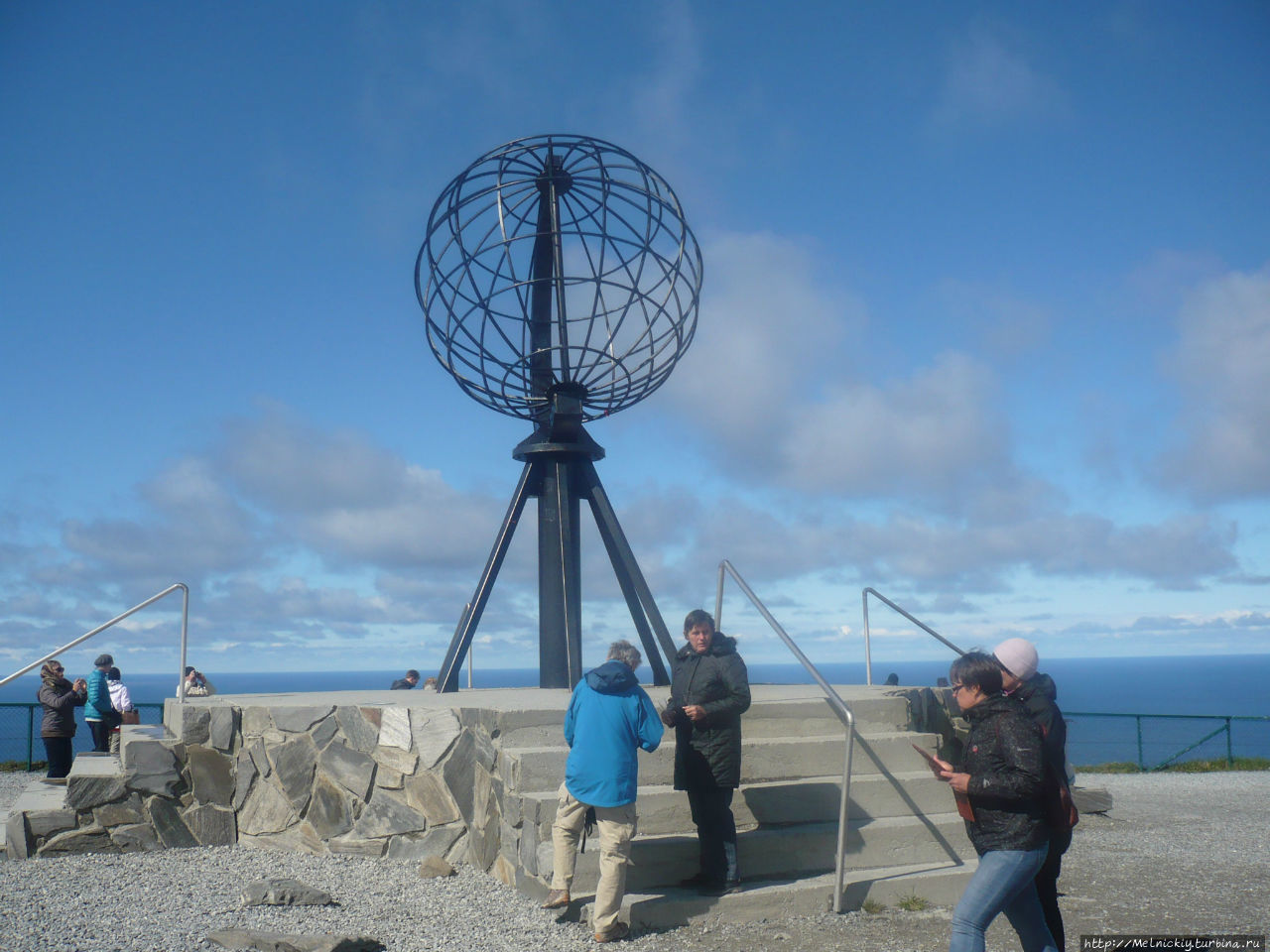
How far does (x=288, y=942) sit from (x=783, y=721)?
3.26 metres

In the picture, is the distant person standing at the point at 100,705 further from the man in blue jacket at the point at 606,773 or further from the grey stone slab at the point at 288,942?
the man in blue jacket at the point at 606,773

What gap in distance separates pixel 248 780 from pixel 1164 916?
19.7ft

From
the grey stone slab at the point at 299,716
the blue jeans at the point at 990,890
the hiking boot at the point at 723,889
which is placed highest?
the grey stone slab at the point at 299,716

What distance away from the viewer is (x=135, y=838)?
273 inches

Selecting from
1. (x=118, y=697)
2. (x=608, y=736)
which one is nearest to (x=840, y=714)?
(x=608, y=736)

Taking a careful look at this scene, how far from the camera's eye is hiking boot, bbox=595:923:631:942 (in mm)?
4750

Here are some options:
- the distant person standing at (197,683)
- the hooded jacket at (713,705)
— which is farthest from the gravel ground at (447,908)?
the distant person standing at (197,683)

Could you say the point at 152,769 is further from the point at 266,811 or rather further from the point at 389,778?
the point at 389,778

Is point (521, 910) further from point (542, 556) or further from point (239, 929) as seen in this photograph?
point (542, 556)

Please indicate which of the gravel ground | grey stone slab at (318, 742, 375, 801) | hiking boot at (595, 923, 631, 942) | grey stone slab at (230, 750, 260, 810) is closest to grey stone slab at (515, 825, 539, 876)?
the gravel ground

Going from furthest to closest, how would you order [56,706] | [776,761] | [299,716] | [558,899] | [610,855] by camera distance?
1. [56,706]
2. [299,716]
3. [776,761]
4. [558,899]
5. [610,855]

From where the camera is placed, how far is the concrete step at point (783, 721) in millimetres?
6031

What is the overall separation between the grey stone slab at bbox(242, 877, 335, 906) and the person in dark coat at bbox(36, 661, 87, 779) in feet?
17.2

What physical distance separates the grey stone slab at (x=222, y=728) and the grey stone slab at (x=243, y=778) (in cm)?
16
